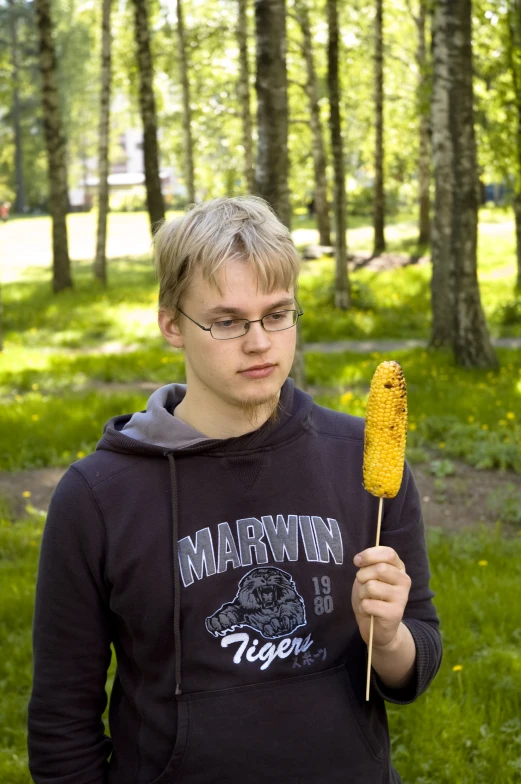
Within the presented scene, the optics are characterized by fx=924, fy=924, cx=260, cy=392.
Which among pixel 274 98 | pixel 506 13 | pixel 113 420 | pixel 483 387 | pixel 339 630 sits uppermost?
pixel 506 13

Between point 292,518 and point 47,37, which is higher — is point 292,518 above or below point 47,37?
below

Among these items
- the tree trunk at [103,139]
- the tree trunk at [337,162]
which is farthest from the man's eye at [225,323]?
the tree trunk at [103,139]

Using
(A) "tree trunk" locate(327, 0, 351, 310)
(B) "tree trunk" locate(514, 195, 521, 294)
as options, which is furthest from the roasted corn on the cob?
(B) "tree trunk" locate(514, 195, 521, 294)

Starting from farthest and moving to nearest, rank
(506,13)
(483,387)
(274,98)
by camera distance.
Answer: (506,13)
(483,387)
(274,98)

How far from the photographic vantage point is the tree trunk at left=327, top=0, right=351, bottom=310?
1667 centimetres

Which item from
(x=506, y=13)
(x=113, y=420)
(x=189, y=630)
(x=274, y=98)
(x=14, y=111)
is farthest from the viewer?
(x=14, y=111)

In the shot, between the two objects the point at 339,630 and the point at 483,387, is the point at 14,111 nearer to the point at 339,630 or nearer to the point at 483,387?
the point at 483,387

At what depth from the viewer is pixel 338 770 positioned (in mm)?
2207

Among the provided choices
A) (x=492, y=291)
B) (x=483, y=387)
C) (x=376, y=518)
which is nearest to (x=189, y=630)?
(x=376, y=518)

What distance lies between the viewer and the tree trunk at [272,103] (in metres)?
7.89

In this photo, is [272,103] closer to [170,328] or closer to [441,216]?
[441,216]

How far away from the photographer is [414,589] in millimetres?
2420

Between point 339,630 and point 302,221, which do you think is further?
point 302,221

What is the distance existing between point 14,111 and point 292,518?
65126 mm
